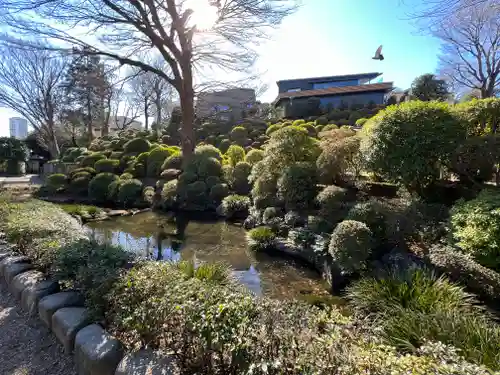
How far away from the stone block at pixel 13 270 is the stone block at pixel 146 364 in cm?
244

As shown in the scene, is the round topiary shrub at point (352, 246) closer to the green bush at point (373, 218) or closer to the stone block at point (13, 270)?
the green bush at point (373, 218)

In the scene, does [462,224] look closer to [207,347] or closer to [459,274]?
[459,274]

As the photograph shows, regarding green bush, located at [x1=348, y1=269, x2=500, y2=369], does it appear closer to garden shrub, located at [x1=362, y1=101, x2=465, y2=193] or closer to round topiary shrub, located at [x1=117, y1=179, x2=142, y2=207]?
garden shrub, located at [x1=362, y1=101, x2=465, y2=193]

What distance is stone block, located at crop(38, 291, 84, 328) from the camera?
8.77ft

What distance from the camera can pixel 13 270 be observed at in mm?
3494

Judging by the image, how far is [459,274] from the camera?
11.9 feet

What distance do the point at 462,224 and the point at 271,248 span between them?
336cm

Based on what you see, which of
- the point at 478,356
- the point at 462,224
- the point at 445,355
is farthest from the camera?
the point at 462,224

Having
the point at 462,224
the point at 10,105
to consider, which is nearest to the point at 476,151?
the point at 462,224

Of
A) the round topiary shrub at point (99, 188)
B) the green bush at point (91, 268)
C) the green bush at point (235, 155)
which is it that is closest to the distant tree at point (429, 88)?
the green bush at point (235, 155)

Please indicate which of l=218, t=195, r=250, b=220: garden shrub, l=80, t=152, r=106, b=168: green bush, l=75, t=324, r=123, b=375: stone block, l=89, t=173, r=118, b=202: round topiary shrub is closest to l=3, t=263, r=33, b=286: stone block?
l=75, t=324, r=123, b=375: stone block

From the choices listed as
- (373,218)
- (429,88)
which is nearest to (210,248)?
(373,218)

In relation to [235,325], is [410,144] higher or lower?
higher

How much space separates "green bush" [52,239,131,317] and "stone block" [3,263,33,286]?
65cm
